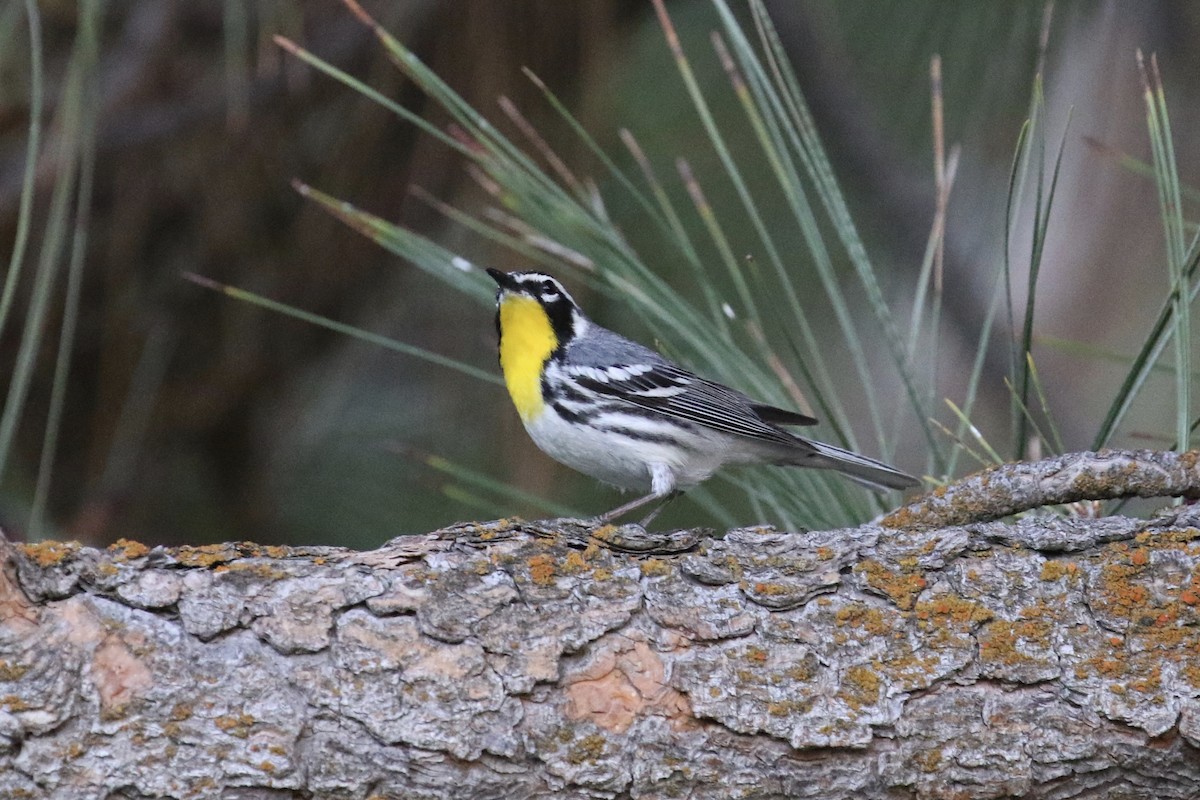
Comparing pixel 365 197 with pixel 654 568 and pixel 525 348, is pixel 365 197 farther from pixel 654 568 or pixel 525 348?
pixel 654 568

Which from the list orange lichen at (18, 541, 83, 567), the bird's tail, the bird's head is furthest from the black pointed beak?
orange lichen at (18, 541, 83, 567)

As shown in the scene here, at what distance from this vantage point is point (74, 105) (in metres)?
1.96

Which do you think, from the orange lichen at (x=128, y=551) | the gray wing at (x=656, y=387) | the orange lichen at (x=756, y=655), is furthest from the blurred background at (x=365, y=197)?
the orange lichen at (x=756, y=655)

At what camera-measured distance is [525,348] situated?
10.1 feet

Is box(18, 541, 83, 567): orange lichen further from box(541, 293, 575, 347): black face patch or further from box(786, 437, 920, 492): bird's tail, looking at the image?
box(541, 293, 575, 347): black face patch

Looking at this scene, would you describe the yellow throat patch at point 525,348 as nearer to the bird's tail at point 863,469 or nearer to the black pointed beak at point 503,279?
the black pointed beak at point 503,279

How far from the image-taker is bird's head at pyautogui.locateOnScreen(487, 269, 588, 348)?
2887mm

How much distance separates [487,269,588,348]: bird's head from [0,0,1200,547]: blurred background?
175 millimetres

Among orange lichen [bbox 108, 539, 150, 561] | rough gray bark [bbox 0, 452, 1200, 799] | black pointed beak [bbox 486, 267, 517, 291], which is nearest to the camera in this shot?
rough gray bark [bbox 0, 452, 1200, 799]

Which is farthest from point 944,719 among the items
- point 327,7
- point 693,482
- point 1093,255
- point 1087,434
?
point 1093,255

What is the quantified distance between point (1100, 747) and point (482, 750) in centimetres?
73

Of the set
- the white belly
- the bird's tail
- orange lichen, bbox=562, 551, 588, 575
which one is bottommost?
orange lichen, bbox=562, 551, 588, 575

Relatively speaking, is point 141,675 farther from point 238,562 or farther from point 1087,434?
point 1087,434

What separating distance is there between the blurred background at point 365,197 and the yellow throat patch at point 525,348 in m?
0.23
